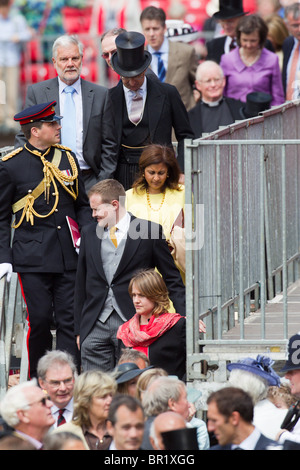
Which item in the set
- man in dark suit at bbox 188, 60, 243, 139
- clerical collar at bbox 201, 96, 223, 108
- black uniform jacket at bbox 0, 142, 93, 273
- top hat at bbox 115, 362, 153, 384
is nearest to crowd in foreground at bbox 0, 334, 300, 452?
top hat at bbox 115, 362, 153, 384

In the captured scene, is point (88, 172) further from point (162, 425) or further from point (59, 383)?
point (162, 425)

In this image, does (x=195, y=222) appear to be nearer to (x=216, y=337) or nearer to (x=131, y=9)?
(x=216, y=337)

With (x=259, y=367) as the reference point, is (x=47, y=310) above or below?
above

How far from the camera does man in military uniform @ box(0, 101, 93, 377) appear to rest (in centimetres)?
1009

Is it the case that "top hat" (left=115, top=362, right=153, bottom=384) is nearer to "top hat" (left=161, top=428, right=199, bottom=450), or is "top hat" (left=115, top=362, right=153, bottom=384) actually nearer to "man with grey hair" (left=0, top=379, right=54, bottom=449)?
"man with grey hair" (left=0, top=379, right=54, bottom=449)

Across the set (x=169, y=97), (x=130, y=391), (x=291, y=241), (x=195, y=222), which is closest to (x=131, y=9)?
(x=169, y=97)

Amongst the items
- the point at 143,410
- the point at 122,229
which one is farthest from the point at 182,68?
the point at 143,410

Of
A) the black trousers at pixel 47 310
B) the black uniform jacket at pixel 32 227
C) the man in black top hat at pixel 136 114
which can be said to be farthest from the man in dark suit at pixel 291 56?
the black trousers at pixel 47 310

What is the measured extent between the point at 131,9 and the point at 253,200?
627cm

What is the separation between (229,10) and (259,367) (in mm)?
6778

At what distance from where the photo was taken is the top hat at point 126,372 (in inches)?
334

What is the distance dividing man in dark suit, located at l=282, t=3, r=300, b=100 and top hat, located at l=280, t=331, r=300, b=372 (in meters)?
5.50

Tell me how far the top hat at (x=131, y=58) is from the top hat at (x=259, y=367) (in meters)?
3.06

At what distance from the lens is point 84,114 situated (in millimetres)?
11000
